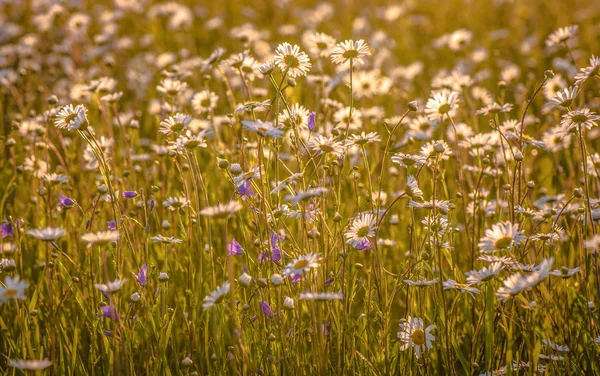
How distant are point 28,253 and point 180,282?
68 cm

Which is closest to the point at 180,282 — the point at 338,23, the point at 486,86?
the point at 486,86

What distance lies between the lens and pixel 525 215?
1951 millimetres

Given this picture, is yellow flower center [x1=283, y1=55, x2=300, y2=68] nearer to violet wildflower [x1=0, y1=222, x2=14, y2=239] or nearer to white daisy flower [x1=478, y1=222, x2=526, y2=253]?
white daisy flower [x1=478, y1=222, x2=526, y2=253]

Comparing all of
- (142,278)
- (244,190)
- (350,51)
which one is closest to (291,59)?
(350,51)

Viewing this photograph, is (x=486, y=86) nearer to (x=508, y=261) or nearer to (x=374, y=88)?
(x=374, y=88)

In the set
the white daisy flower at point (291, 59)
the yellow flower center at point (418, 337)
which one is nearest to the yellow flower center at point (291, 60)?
the white daisy flower at point (291, 59)

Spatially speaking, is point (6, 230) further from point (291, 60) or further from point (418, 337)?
point (418, 337)

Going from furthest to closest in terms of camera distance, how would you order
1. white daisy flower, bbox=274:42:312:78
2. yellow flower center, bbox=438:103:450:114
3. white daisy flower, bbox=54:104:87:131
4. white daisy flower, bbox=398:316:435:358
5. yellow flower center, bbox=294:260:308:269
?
1. yellow flower center, bbox=438:103:450:114
2. white daisy flower, bbox=274:42:312:78
3. white daisy flower, bbox=54:104:87:131
4. white daisy flower, bbox=398:316:435:358
5. yellow flower center, bbox=294:260:308:269

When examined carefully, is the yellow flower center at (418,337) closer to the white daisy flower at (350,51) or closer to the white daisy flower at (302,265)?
the white daisy flower at (302,265)

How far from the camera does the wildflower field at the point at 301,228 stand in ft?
5.82

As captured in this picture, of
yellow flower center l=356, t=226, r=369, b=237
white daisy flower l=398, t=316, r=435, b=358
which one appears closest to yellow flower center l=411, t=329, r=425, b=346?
white daisy flower l=398, t=316, r=435, b=358

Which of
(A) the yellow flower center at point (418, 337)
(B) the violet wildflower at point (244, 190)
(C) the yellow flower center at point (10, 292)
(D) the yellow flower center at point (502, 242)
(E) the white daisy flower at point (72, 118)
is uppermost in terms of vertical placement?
(E) the white daisy flower at point (72, 118)

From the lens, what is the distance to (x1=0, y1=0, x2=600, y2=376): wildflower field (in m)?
1.77

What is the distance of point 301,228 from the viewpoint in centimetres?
194
